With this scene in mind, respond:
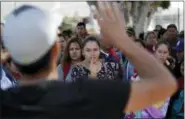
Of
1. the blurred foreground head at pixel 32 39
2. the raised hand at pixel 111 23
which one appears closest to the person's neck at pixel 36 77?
the blurred foreground head at pixel 32 39

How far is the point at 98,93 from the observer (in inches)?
51.3

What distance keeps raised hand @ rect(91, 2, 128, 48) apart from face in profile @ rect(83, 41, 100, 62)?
11.6 ft

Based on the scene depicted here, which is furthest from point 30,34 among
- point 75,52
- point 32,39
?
point 75,52

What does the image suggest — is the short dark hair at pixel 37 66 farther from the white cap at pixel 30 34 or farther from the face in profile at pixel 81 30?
the face in profile at pixel 81 30

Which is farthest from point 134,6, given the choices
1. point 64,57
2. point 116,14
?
point 116,14

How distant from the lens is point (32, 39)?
4.20 feet

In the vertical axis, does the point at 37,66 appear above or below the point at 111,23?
below

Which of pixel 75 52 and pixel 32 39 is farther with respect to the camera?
pixel 75 52

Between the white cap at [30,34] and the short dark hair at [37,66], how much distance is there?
1 centimetres

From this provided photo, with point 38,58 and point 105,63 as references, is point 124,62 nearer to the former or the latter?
point 105,63

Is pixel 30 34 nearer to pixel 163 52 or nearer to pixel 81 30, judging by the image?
pixel 163 52

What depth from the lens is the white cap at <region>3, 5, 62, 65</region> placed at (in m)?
1.28

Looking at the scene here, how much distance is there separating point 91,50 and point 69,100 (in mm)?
3774

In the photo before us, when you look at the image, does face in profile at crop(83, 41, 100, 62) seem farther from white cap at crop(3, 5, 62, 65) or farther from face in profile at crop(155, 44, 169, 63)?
white cap at crop(3, 5, 62, 65)
